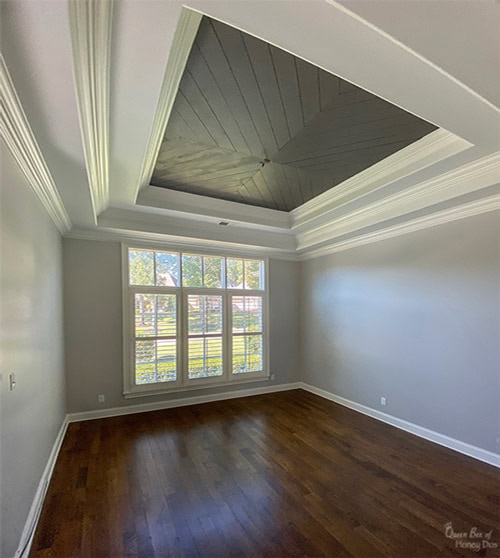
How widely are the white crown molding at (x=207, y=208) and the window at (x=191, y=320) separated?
104cm

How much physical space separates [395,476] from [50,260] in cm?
408

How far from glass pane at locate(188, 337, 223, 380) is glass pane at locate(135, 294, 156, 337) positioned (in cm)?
67

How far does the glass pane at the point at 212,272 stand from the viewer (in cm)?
501

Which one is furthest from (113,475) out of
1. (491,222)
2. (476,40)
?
(491,222)

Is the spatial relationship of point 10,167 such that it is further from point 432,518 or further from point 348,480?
point 432,518

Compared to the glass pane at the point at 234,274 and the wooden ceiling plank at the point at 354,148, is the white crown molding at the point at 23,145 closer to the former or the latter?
the wooden ceiling plank at the point at 354,148

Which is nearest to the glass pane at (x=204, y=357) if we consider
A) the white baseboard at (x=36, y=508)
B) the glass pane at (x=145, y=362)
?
the glass pane at (x=145, y=362)

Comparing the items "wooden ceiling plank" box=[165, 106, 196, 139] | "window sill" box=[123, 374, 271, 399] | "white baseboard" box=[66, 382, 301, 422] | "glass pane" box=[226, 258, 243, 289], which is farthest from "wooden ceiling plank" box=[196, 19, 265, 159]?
"white baseboard" box=[66, 382, 301, 422]

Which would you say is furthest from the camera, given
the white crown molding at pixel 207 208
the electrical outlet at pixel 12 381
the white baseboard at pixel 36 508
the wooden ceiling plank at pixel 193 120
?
the white crown molding at pixel 207 208

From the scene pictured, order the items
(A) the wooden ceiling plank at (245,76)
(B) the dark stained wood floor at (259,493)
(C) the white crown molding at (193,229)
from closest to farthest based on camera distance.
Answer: (A) the wooden ceiling plank at (245,76)
(B) the dark stained wood floor at (259,493)
(C) the white crown molding at (193,229)

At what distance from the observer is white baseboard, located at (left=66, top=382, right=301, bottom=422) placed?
4.06 m

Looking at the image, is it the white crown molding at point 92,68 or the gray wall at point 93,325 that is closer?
the white crown molding at point 92,68

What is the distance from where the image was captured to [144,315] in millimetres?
4469

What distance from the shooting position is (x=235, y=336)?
17.0 feet
